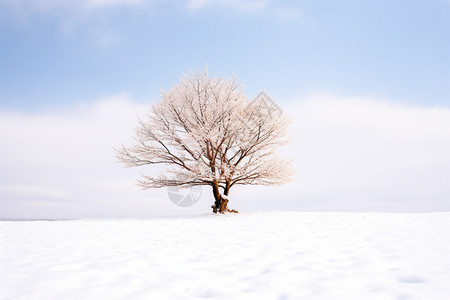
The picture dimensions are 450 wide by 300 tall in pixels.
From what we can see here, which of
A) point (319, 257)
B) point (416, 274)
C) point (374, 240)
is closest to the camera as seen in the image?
point (416, 274)

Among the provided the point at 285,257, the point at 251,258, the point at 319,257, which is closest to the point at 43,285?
the point at 251,258

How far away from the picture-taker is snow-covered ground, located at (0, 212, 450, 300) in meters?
3.59

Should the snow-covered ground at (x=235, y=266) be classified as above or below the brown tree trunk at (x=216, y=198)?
below

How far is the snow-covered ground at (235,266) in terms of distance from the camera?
3.59 metres

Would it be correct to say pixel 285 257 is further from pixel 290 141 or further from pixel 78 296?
pixel 290 141

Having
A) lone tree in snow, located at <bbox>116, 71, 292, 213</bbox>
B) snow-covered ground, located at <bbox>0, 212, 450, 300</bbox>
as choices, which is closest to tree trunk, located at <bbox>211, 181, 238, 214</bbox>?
lone tree in snow, located at <bbox>116, 71, 292, 213</bbox>

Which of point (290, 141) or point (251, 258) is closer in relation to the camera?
point (251, 258)

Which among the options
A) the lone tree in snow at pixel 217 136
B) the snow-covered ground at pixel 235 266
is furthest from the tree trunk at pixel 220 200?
the snow-covered ground at pixel 235 266

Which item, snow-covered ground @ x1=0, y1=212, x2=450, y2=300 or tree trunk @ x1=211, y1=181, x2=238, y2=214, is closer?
snow-covered ground @ x1=0, y1=212, x2=450, y2=300

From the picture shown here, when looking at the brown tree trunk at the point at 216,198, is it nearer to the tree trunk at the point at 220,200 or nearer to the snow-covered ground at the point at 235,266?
the tree trunk at the point at 220,200

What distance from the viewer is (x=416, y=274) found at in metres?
3.93

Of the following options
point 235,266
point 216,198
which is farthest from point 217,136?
point 235,266

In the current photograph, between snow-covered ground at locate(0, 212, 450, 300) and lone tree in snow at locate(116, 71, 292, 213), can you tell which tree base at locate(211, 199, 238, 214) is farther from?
snow-covered ground at locate(0, 212, 450, 300)

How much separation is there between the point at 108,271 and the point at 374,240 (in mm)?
5196
